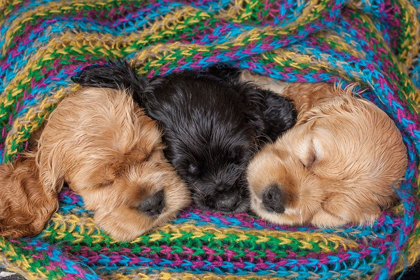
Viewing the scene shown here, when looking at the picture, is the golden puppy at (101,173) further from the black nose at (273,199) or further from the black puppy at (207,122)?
the black nose at (273,199)

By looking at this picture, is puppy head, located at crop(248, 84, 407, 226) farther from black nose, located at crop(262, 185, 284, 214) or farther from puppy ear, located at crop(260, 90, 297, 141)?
puppy ear, located at crop(260, 90, 297, 141)

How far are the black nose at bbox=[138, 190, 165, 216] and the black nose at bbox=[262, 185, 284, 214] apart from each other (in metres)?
0.56

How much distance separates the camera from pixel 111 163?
2.05 meters

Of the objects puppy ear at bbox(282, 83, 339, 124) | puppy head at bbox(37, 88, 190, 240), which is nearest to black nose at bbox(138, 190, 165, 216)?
puppy head at bbox(37, 88, 190, 240)

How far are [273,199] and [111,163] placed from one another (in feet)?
Answer: 2.86

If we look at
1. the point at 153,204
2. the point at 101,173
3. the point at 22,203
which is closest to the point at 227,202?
the point at 153,204

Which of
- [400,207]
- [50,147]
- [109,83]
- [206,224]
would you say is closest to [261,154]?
[206,224]

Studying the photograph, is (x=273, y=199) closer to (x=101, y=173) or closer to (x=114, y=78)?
(x=101, y=173)

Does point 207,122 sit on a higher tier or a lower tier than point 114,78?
lower

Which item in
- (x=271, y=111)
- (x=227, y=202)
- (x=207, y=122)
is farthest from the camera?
(x=271, y=111)

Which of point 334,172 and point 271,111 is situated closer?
point 334,172

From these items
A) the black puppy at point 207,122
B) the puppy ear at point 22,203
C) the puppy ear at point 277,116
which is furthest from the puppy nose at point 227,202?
the puppy ear at point 22,203

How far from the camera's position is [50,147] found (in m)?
→ 2.15

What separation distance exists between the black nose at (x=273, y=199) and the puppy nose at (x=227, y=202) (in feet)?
0.64
